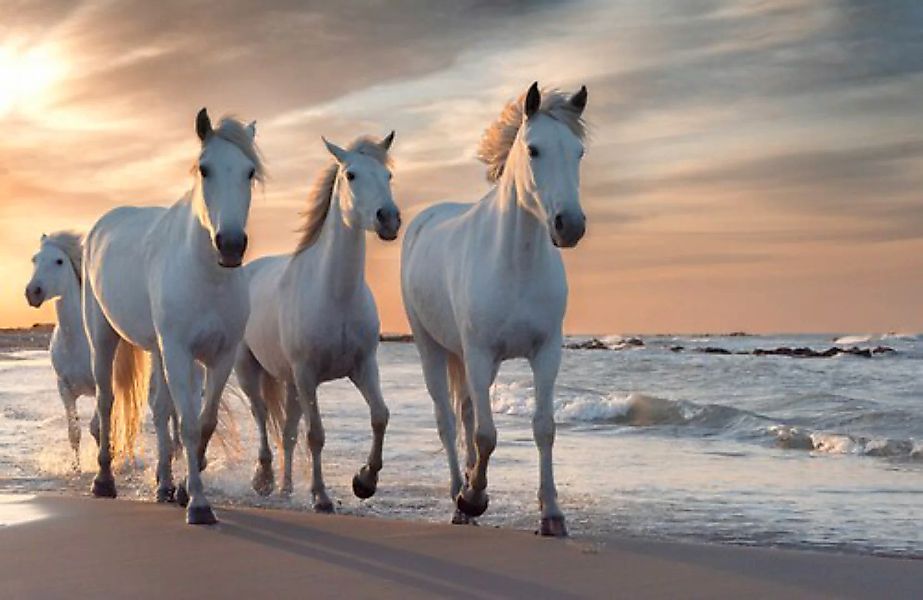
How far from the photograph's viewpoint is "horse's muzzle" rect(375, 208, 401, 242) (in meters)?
6.32

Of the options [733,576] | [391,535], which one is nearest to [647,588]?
[733,576]

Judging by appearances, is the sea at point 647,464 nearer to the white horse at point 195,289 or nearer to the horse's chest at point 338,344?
the horse's chest at point 338,344

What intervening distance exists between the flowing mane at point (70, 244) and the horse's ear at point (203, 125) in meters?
5.24

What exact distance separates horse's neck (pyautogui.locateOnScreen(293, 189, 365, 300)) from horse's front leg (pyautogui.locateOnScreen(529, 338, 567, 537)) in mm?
1713

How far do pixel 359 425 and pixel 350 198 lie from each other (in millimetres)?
7580

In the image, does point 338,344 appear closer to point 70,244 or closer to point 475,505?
point 475,505

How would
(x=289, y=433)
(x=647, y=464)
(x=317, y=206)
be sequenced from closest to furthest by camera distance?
(x=317, y=206) → (x=289, y=433) → (x=647, y=464)

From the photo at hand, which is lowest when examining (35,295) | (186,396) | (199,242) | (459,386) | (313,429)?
(313,429)

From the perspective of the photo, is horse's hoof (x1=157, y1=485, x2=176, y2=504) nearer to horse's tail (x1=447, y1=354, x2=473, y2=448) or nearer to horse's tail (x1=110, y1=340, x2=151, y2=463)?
horse's tail (x1=110, y1=340, x2=151, y2=463)

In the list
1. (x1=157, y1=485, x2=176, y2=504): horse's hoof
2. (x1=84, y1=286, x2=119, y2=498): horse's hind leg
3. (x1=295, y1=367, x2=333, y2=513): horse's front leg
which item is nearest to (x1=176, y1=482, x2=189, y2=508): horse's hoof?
(x1=157, y1=485, x2=176, y2=504): horse's hoof

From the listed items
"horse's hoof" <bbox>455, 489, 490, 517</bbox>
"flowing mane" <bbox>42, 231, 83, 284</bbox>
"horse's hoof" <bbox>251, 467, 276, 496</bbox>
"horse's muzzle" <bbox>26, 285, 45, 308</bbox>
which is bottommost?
"horse's hoof" <bbox>251, 467, 276, 496</bbox>

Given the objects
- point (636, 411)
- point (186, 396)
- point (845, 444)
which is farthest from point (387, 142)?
point (636, 411)

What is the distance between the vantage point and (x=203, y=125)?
232 inches

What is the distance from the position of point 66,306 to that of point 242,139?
5649mm
